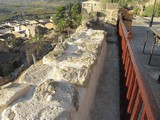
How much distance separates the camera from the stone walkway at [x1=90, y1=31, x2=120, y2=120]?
5.53 meters

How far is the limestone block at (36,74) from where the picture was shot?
4.55 m

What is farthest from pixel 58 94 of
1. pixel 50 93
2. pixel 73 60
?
pixel 73 60

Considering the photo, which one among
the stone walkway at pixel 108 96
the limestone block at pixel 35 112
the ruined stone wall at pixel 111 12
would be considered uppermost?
the ruined stone wall at pixel 111 12

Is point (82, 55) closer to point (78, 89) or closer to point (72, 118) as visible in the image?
point (78, 89)

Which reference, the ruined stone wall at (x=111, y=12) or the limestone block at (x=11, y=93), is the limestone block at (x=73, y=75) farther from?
the ruined stone wall at (x=111, y=12)

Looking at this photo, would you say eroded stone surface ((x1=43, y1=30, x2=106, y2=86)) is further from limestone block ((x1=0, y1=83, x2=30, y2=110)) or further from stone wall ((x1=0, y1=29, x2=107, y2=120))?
limestone block ((x1=0, y1=83, x2=30, y2=110))

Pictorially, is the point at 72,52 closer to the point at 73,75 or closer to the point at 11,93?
the point at 73,75

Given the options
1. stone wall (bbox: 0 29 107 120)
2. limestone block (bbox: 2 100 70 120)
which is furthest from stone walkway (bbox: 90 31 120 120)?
limestone block (bbox: 2 100 70 120)

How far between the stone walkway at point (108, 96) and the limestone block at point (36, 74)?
1.68 meters

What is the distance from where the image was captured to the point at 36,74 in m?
4.85

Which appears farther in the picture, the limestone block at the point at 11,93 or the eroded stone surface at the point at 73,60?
the eroded stone surface at the point at 73,60

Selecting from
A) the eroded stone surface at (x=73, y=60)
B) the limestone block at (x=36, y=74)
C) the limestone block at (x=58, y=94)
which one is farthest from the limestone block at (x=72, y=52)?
the limestone block at (x=58, y=94)

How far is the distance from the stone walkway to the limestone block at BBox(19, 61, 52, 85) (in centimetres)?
168

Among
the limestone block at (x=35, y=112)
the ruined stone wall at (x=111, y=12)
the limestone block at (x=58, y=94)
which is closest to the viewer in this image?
the limestone block at (x=35, y=112)
